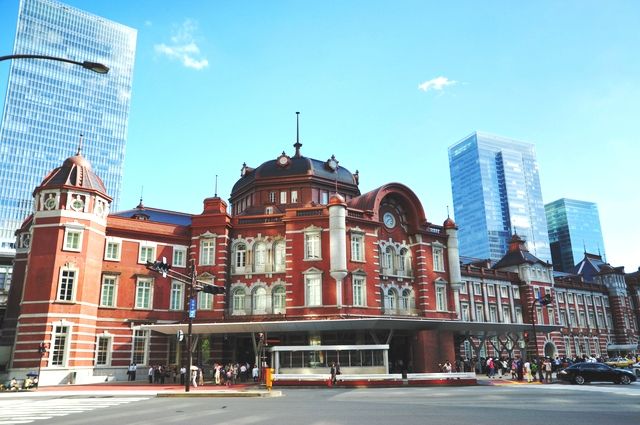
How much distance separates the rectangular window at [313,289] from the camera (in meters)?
36.9

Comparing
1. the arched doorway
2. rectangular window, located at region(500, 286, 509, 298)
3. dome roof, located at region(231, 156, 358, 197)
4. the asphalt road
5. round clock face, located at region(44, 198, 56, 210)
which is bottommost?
the asphalt road

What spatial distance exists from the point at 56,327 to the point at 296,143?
26569 millimetres

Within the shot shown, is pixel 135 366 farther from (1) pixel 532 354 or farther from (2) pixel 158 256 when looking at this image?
(1) pixel 532 354

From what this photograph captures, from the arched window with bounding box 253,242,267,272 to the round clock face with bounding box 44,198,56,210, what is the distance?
14781 millimetres

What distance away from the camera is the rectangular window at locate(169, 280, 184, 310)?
38.4m

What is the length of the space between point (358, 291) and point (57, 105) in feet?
341

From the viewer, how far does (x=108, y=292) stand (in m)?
36.4

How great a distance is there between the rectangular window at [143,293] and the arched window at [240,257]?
6605 mm

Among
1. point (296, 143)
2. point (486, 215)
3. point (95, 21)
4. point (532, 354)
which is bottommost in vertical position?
point (532, 354)

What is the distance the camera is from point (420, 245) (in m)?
42.5

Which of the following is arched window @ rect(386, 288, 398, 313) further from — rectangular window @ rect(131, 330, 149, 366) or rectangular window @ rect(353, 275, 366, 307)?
rectangular window @ rect(131, 330, 149, 366)

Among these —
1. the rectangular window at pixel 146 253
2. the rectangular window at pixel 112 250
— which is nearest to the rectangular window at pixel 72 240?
the rectangular window at pixel 112 250

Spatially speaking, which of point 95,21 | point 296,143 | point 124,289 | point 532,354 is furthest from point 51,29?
point 532,354

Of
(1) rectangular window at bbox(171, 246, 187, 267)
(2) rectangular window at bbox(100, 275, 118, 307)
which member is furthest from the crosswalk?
(1) rectangular window at bbox(171, 246, 187, 267)
